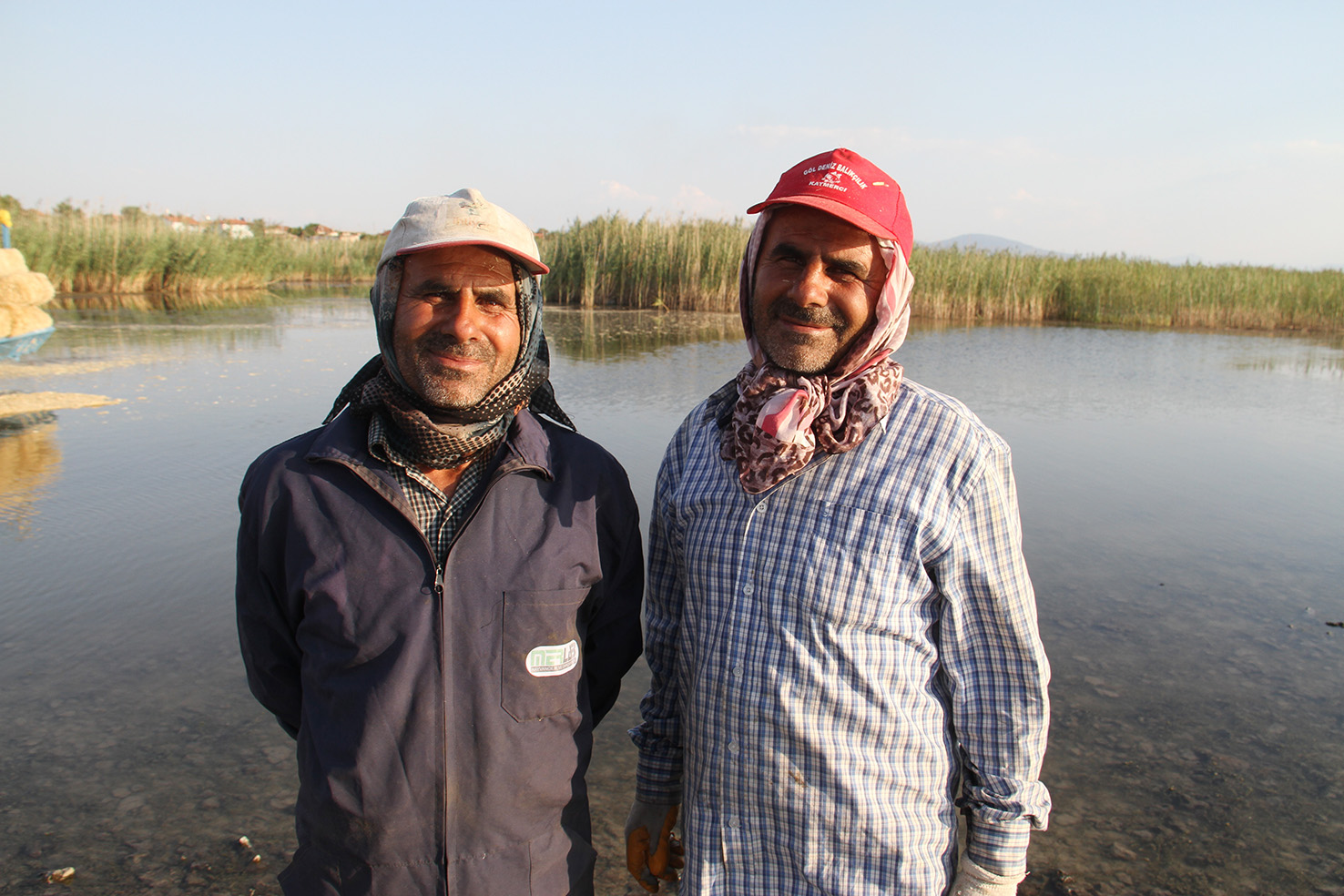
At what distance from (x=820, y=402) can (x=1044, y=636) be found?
9.57ft

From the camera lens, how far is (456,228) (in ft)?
5.49

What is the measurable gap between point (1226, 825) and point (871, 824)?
192 centimetres

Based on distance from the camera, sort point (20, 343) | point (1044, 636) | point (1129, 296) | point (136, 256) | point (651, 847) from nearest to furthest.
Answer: point (651, 847) → point (1044, 636) → point (20, 343) → point (136, 256) → point (1129, 296)

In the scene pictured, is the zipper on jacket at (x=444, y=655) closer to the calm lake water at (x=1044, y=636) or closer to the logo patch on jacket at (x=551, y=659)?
the logo patch on jacket at (x=551, y=659)

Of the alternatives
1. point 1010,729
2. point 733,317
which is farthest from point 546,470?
point 733,317

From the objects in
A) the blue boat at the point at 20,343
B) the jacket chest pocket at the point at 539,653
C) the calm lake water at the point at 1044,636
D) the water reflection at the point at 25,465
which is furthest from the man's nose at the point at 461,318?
the blue boat at the point at 20,343

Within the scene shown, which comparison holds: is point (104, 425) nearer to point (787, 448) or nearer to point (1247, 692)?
point (787, 448)

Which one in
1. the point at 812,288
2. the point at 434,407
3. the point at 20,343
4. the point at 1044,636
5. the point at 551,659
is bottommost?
the point at 1044,636

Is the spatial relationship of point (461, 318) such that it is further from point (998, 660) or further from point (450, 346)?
point (998, 660)

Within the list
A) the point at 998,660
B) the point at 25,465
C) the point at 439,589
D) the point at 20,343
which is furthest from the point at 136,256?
the point at 998,660

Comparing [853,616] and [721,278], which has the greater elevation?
[721,278]

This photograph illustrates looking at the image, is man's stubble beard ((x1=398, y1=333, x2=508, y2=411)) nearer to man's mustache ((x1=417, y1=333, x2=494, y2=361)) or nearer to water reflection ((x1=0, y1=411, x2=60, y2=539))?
man's mustache ((x1=417, y1=333, x2=494, y2=361))

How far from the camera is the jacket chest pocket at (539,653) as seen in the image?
1.59 meters

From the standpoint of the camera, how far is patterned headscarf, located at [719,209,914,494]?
1.59m
